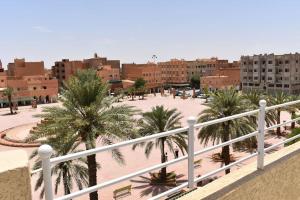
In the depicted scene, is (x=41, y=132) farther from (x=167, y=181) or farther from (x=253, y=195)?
(x=253, y=195)

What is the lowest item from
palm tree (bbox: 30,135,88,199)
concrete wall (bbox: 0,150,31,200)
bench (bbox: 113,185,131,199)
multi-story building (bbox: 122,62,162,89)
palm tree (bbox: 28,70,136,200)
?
bench (bbox: 113,185,131,199)

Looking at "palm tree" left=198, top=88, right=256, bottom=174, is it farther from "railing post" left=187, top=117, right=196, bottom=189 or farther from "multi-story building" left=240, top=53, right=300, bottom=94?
"multi-story building" left=240, top=53, right=300, bottom=94

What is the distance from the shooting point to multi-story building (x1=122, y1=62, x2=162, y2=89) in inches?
4136

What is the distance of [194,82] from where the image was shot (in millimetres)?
110938

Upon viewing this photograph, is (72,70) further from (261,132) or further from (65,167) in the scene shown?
(261,132)

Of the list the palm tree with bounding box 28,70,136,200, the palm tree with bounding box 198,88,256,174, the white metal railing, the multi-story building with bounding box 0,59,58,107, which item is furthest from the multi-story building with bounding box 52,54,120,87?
Result: the white metal railing

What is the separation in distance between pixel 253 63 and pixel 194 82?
2474 centimetres

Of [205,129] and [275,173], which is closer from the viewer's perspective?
[275,173]

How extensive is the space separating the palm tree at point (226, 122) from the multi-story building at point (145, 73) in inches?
3270

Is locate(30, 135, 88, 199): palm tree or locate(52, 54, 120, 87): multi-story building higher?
locate(52, 54, 120, 87): multi-story building

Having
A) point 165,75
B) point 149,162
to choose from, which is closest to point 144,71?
point 165,75

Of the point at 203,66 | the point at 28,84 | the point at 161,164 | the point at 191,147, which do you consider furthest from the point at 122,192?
the point at 203,66

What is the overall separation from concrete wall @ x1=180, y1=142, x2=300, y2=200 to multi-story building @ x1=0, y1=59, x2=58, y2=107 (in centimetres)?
7050

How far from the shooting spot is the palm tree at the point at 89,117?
45.2 ft
